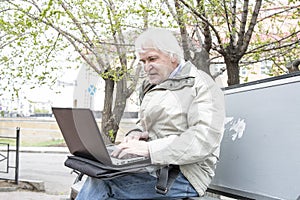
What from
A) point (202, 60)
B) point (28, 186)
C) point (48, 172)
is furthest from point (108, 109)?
point (48, 172)

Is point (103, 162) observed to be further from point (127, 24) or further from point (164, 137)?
point (127, 24)

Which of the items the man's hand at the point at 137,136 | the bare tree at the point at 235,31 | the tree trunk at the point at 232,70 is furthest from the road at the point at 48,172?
the man's hand at the point at 137,136

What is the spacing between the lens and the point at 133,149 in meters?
2.21

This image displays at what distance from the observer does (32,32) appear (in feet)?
19.4

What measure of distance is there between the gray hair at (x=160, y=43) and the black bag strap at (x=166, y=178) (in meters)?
0.58

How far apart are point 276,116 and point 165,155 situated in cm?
58

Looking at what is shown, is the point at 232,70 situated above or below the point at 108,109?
above

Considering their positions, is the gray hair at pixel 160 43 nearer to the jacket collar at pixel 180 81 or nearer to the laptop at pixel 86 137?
the jacket collar at pixel 180 81

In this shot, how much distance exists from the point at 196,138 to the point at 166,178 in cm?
22

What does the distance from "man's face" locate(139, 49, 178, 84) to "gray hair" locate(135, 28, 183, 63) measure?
2 centimetres

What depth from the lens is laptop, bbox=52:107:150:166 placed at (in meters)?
2.10

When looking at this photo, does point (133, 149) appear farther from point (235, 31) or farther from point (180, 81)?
point (235, 31)

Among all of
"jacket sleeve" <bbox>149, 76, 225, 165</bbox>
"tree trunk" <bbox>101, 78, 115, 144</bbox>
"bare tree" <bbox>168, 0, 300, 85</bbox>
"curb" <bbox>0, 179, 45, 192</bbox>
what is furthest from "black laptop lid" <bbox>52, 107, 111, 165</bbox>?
"curb" <bbox>0, 179, 45, 192</bbox>

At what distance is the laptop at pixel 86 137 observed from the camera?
82.7 inches
